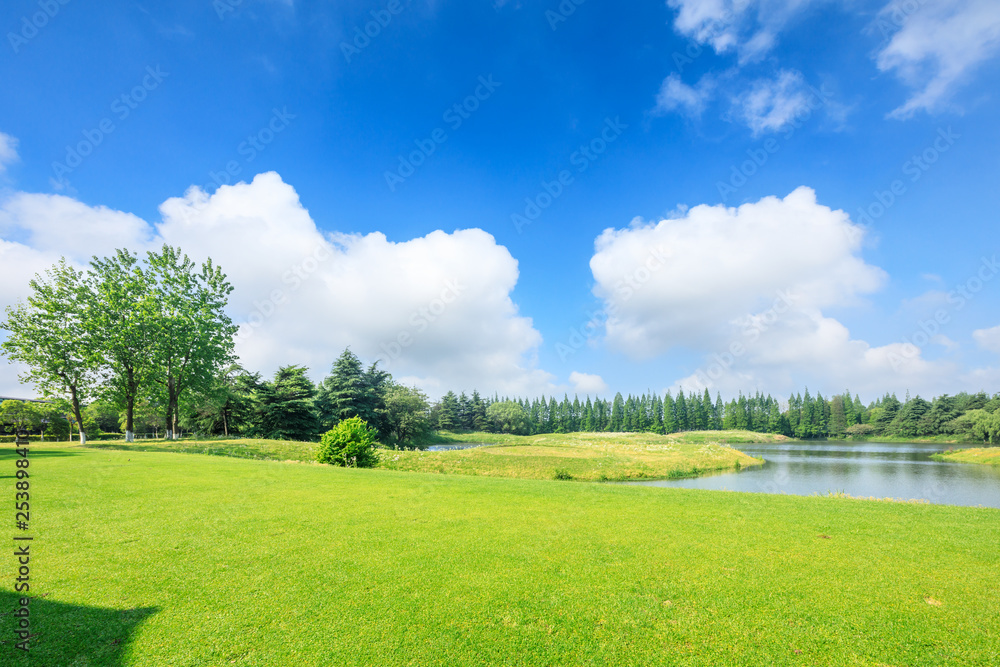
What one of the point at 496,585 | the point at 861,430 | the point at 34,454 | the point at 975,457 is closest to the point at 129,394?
the point at 34,454

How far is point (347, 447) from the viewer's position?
67.6 feet

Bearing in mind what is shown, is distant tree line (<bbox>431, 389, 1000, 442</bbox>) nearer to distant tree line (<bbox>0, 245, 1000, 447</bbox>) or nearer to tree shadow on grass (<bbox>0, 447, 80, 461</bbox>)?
distant tree line (<bbox>0, 245, 1000, 447</bbox>)

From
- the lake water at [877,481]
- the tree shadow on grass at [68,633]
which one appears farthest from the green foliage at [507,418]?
the tree shadow on grass at [68,633]

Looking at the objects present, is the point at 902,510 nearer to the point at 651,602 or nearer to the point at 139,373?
the point at 651,602

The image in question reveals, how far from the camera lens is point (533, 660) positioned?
4.00m

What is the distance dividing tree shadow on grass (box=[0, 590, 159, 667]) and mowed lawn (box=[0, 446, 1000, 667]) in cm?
2

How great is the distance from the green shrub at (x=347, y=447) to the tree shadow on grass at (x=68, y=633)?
53.2ft

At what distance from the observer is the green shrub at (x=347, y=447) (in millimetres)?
20625

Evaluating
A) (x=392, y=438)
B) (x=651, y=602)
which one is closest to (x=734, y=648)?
(x=651, y=602)

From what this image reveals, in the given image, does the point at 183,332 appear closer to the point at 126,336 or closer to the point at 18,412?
the point at 126,336

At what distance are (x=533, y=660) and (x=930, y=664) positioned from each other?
384cm

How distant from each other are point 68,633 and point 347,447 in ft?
55.9

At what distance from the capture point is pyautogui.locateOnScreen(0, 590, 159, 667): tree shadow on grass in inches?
147

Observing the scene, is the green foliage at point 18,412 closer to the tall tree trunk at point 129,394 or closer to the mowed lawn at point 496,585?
the tall tree trunk at point 129,394
